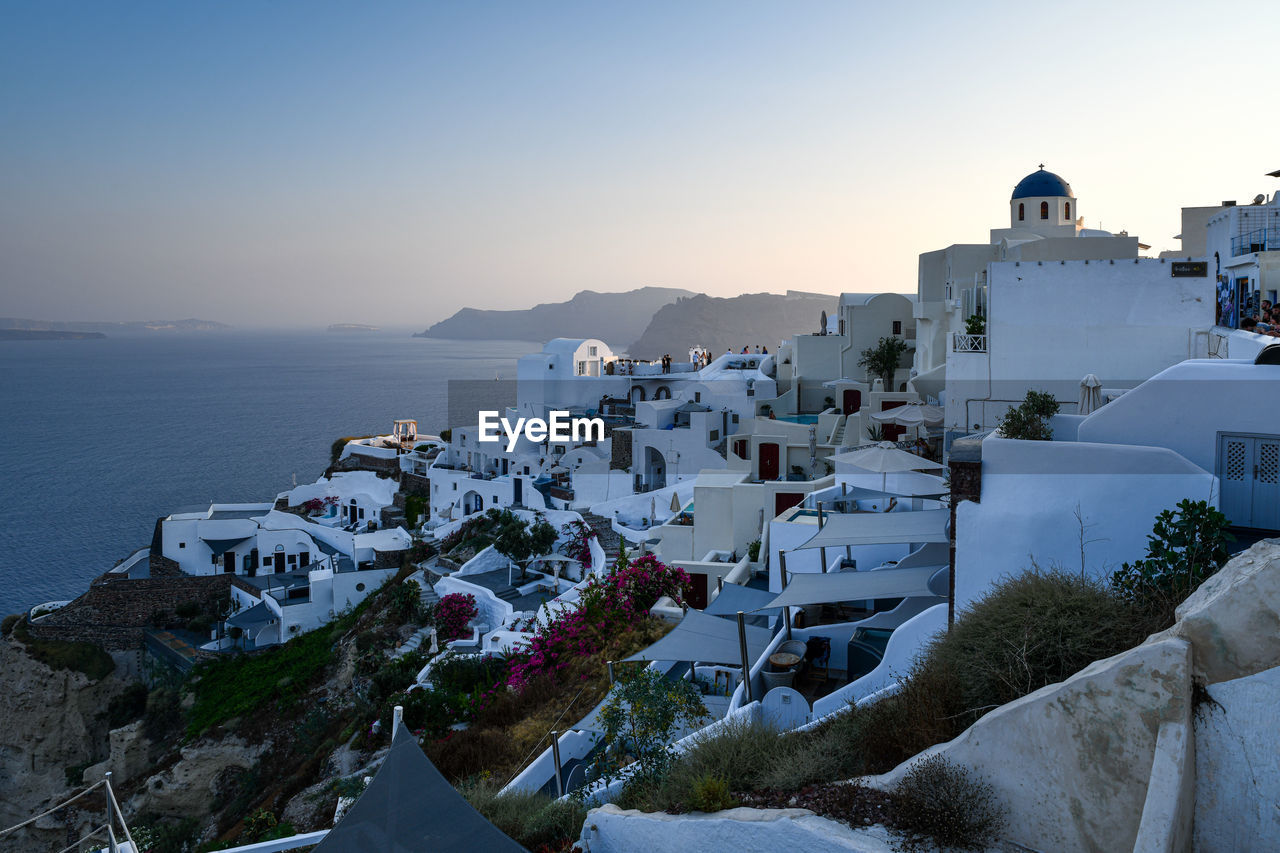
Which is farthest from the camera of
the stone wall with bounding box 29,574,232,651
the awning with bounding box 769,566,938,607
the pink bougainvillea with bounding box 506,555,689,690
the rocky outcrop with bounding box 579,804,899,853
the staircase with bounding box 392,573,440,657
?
the stone wall with bounding box 29,574,232,651

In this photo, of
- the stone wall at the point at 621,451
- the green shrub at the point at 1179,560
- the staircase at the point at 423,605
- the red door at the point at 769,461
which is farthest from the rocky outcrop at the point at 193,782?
the green shrub at the point at 1179,560

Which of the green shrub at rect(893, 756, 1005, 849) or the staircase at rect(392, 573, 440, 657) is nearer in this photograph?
the green shrub at rect(893, 756, 1005, 849)

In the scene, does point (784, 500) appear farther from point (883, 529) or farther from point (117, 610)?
point (117, 610)

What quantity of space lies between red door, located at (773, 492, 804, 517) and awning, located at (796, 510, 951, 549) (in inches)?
304

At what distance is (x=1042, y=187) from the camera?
3042 cm

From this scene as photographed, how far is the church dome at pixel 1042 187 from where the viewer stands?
30328 millimetres

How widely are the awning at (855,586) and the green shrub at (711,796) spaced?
349 centimetres

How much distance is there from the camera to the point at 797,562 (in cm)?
1402

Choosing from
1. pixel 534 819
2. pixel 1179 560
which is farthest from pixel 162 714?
pixel 1179 560

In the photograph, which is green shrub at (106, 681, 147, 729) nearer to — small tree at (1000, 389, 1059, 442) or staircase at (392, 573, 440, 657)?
staircase at (392, 573, 440, 657)

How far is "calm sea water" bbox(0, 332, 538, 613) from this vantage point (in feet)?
178

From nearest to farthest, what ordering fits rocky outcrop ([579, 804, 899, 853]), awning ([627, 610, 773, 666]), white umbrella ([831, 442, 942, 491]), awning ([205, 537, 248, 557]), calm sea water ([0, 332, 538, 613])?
rocky outcrop ([579, 804, 899, 853]) < awning ([627, 610, 773, 666]) < white umbrella ([831, 442, 942, 491]) < awning ([205, 537, 248, 557]) < calm sea water ([0, 332, 538, 613])

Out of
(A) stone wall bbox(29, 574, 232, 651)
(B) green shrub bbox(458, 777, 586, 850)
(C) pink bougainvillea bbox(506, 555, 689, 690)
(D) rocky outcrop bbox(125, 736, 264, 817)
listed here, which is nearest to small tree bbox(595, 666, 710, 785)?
(B) green shrub bbox(458, 777, 586, 850)

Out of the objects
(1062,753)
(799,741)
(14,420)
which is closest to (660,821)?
(799,741)
